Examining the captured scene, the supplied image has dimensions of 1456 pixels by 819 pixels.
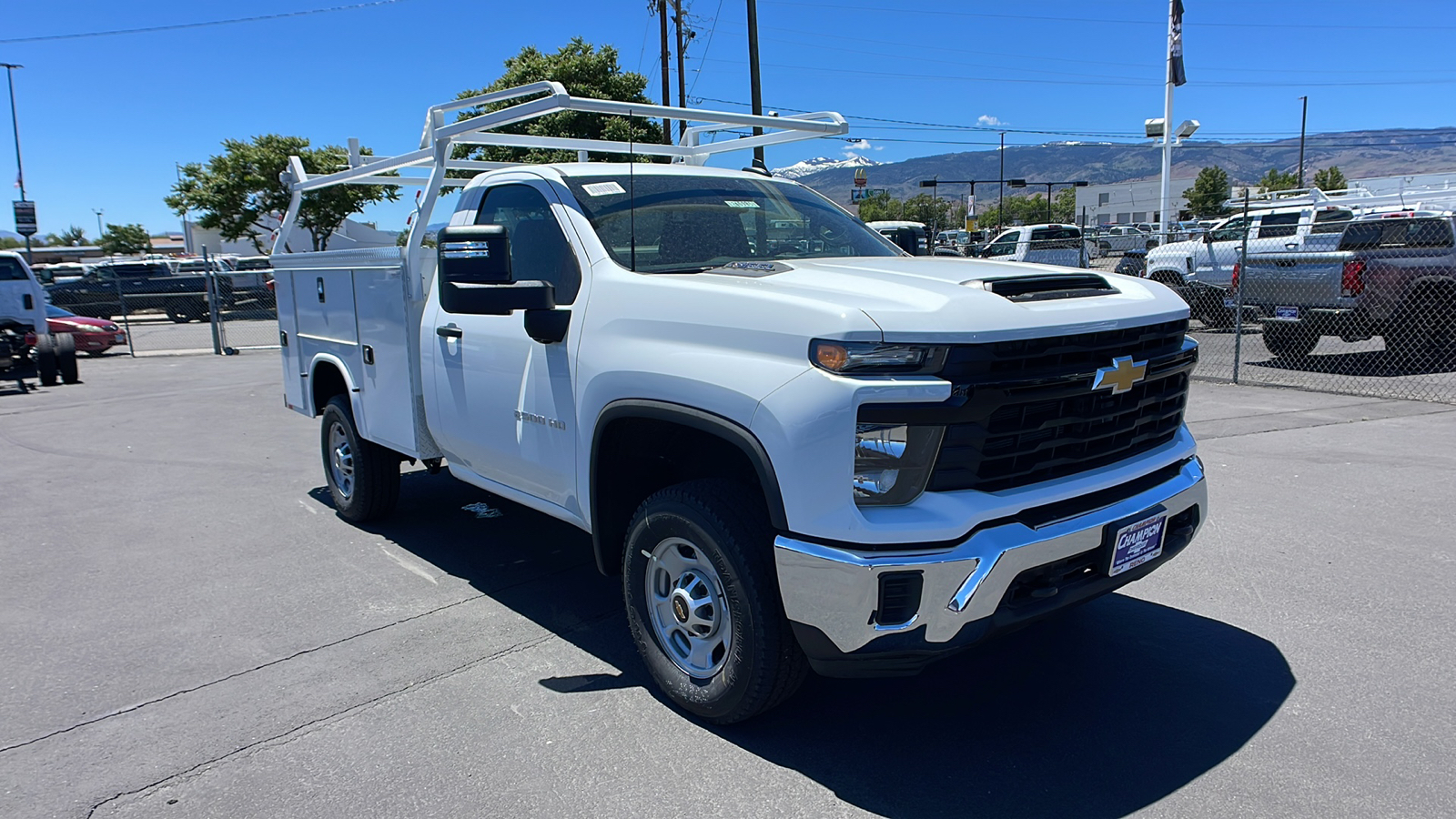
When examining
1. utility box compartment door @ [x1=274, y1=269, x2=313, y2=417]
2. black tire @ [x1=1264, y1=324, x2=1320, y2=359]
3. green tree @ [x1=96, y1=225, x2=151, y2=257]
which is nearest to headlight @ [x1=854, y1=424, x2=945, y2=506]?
utility box compartment door @ [x1=274, y1=269, x2=313, y2=417]

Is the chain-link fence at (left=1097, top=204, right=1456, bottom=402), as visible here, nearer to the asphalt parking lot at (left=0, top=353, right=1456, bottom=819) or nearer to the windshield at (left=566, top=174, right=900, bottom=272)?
the asphalt parking lot at (left=0, top=353, right=1456, bottom=819)

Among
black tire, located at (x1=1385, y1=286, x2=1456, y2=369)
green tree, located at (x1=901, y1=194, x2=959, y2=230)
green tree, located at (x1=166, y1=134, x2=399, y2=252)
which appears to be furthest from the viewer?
green tree, located at (x1=901, y1=194, x2=959, y2=230)

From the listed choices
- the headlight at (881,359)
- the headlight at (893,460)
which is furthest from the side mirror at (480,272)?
the headlight at (893,460)

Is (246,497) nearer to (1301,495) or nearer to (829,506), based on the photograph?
(829,506)

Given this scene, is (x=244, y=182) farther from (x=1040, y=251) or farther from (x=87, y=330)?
(x=1040, y=251)

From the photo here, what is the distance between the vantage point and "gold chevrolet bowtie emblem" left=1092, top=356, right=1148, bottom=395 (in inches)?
123

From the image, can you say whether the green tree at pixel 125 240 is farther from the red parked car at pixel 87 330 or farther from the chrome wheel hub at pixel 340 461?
the chrome wheel hub at pixel 340 461

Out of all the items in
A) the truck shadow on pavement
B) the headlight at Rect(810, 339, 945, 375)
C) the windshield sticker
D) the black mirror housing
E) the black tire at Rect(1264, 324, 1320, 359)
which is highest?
the windshield sticker

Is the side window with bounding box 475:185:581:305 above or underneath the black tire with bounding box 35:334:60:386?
above

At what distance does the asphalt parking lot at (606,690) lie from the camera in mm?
3039

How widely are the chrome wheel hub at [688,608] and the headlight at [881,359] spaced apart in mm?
872

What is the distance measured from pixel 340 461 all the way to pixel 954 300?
4754 mm

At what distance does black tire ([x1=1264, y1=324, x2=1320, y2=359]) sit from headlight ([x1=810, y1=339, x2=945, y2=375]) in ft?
38.9

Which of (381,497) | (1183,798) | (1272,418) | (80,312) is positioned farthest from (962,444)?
(80,312)
